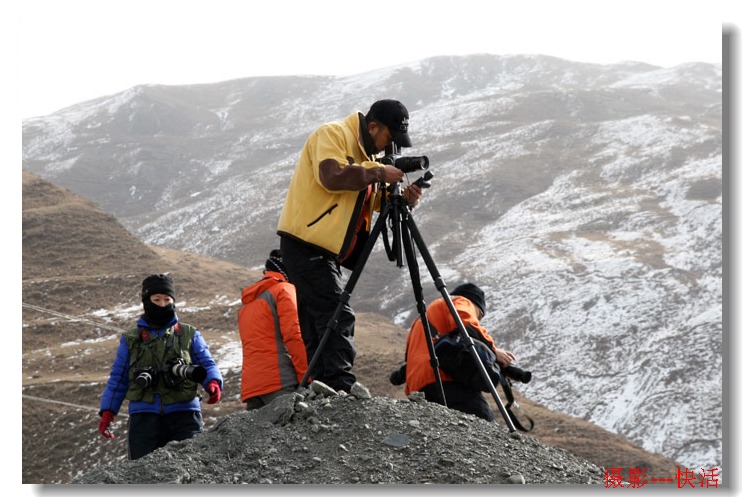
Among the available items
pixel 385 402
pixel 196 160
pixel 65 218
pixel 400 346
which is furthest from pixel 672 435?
pixel 196 160

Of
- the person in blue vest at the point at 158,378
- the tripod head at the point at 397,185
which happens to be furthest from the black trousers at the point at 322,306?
the person in blue vest at the point at 158,378

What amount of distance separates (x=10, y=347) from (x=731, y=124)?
4364mm

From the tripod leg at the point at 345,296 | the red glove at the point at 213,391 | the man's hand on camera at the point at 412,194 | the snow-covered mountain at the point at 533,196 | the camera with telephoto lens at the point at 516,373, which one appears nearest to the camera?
the tripod leg at the point at 345,296

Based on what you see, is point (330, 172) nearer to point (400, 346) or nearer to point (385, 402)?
point (385, 402)

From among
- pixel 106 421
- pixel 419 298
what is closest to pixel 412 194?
pixel 419 298

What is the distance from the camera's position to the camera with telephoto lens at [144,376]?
581 cm

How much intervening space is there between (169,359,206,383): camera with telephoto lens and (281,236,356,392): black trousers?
866 millimetres

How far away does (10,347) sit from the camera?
5.12m

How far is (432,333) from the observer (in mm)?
5922

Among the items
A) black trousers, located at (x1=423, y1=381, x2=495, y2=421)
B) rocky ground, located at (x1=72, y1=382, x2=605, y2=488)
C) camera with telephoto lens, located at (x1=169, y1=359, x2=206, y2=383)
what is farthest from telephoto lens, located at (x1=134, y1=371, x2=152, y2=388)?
black trousers, located at (x1=423, y1=381, x2=495, y2=421)

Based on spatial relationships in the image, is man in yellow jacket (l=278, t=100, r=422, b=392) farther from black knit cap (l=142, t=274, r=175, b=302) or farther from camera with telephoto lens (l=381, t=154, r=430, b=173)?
black knit cap (l=142, t=274, r=175, b=302)

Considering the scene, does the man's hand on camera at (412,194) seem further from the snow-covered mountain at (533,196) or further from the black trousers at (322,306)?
the snow-covered mountain at (533,196)

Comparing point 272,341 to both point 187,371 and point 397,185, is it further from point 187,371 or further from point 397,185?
point 397,185

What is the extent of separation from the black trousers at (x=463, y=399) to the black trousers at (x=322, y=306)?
2.63 feet
